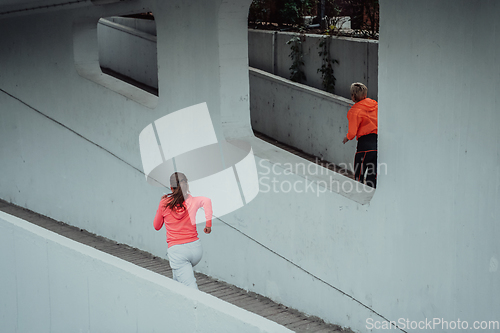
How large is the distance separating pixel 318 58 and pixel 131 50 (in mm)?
6464

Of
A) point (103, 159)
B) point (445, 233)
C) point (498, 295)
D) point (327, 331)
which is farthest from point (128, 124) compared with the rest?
point (498, 295)

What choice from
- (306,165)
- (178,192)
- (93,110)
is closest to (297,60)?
(93,110)

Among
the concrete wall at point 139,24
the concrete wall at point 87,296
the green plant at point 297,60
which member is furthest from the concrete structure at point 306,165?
the concrete wall at point 139,24

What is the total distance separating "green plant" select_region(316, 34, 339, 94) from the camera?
33.7 ft

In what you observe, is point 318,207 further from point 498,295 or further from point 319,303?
point 498,295

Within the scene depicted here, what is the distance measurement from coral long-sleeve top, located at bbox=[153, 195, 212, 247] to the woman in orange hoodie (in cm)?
190

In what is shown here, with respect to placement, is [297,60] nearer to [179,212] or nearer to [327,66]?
[327,66]

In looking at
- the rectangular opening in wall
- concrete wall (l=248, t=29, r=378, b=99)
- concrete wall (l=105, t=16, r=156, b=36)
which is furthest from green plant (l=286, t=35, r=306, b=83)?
concrete wall (l=105, t=16, r=156, b=36)

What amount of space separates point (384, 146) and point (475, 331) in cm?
176

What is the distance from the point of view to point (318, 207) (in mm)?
6070

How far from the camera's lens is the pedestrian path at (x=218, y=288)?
625 centimetres

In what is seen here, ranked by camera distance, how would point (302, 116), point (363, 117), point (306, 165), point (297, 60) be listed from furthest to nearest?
point (297, 60) → point (302, 116) → point (363, 117) → point (306, 165)

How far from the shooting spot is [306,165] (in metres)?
6.43

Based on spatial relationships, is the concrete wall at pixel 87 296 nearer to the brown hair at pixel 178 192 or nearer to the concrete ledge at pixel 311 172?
the brown hair at pixel 178 192
